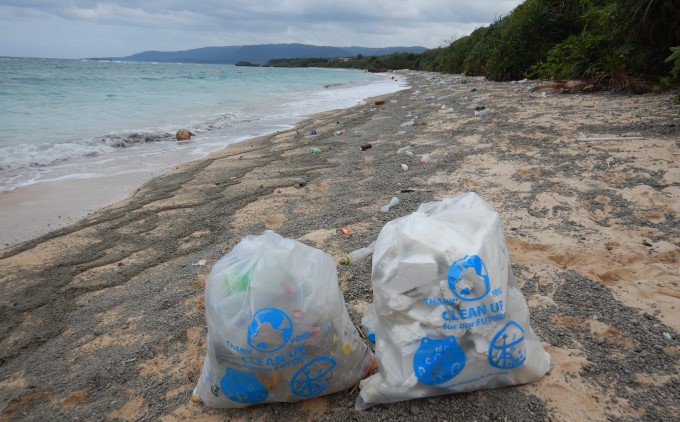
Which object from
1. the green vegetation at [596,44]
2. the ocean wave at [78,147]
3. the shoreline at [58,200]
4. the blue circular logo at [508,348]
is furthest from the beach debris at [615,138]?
the ocean wave at [78,147]

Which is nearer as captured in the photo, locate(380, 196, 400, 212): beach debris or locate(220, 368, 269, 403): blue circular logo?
locate(220, 368, 269, 403): blue circular logo

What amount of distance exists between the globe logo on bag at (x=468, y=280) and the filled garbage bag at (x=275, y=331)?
1.30 feet

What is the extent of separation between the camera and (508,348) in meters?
1.21

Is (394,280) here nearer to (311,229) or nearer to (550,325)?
(550,325)

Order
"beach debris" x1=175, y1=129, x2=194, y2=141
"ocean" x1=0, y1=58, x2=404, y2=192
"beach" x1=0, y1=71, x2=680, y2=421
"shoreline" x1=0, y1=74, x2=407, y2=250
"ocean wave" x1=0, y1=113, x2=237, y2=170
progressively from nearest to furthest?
"beach" x1=0, y1=71, x2=680, y2=421, "shoreline" x1=0, y1=74, x2=407, y2=250, "ocean" x1=0, y1=58, x2=404, y2=192, "ocean wave" x1=0, y1=113, x2=237, y2=170, "beach debris" x1=175, y1=129, x2=194, y2=141

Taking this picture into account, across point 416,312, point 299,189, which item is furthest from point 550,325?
point 299,189

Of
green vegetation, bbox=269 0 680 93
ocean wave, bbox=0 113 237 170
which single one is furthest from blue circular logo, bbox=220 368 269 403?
ocean wave, bbox=0 113 237 170

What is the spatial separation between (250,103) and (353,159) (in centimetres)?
1011

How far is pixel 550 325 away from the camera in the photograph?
1605mm

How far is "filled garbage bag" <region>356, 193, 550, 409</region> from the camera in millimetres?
1184

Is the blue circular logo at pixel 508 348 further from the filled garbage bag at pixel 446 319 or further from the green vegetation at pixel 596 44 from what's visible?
the green vegetation at pixel 596 44

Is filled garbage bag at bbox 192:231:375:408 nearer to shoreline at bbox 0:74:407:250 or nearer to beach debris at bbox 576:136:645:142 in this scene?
shoreline at bbox 0:74:407:250

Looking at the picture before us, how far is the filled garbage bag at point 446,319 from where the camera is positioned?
1184 mm

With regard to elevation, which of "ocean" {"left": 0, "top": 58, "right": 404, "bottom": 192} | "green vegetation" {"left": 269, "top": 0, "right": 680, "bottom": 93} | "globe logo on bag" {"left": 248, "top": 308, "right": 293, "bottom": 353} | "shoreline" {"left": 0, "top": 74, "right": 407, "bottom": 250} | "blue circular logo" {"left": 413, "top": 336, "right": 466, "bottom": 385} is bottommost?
"ocean" {"left": 0, "top": 58, "right": 404, "bottom": 192}
